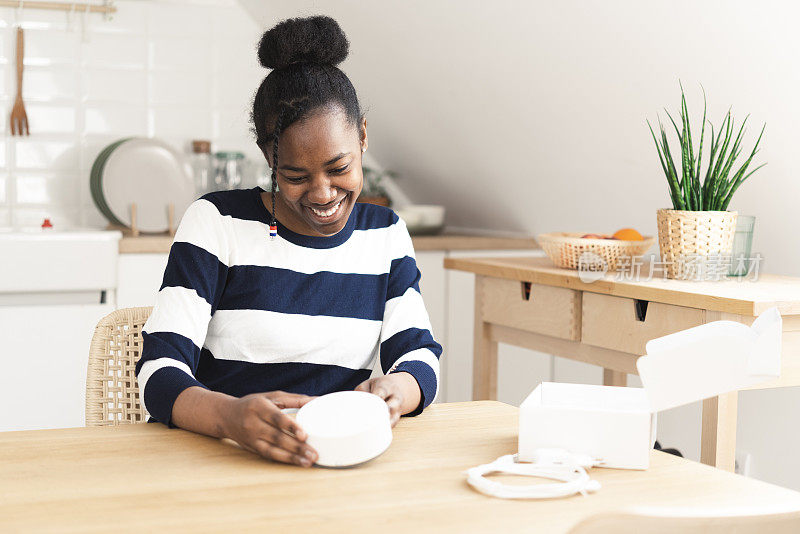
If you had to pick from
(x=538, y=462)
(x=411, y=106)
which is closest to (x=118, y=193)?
(x=411, y=106)

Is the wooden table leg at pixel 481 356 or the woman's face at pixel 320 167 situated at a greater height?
the woman's face at pixel 320 167

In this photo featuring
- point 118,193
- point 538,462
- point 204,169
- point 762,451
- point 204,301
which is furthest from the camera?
point 204,169

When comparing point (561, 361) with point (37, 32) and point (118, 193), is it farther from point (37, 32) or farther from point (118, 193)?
point (37, 32)

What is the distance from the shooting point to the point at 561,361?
124 inches

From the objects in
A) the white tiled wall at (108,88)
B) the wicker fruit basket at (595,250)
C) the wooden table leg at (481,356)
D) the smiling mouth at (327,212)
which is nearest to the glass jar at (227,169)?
the white tiled wall at (108,88)

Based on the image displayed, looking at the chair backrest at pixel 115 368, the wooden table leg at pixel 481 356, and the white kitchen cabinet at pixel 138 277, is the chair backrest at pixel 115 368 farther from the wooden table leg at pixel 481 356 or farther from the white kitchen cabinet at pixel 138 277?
the white kitchen cabinet at pixel 138 277

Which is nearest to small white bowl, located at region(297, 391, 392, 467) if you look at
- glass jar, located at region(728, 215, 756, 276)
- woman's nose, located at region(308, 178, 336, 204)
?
woman's nose, located at region(308, 178, 336, 204)

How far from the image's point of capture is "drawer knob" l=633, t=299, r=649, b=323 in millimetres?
1909

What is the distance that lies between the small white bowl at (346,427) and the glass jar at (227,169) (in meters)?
2.30

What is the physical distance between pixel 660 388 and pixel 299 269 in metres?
0.63

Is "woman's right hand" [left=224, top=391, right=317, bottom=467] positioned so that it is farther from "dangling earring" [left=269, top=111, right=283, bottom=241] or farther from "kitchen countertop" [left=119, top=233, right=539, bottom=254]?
"kitchen countertop" [left=119, top=233, right=539, bottom=254]

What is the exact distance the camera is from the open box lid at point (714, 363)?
0.90 m

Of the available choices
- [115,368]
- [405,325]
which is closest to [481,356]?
[405,325]

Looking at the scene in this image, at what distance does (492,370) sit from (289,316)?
119cm
